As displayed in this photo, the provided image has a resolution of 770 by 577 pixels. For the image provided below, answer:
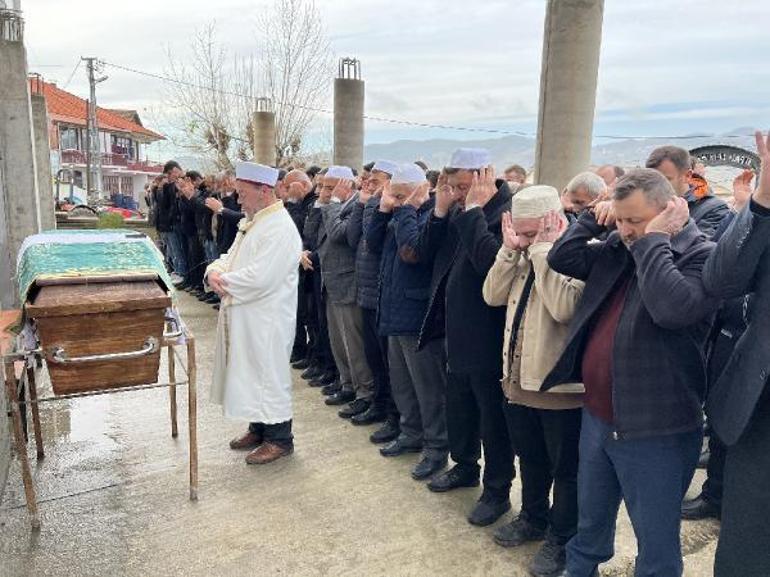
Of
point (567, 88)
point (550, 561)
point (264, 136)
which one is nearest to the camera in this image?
point (550, 561)

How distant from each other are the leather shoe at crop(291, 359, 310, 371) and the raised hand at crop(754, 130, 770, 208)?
4.84 m

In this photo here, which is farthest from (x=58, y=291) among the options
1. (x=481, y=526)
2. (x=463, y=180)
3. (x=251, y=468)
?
(x=481, y=526)

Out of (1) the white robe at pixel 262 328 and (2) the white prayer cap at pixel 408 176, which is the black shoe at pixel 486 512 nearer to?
(1) the white robe at pixel 262 328

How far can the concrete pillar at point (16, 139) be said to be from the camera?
745 centimetres

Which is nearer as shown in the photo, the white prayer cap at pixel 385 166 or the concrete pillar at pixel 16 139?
the white prayer cap at pixel 385 166

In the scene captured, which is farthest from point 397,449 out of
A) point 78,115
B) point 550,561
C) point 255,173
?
point 78,115

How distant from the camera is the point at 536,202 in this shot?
2.93 meters

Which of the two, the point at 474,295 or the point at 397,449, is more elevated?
the point at 474,295

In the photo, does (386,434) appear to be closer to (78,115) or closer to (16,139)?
(16,139)

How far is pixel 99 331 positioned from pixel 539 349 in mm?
2121

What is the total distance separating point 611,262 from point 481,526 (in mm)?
1665

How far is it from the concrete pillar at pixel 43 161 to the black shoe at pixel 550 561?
8426mm

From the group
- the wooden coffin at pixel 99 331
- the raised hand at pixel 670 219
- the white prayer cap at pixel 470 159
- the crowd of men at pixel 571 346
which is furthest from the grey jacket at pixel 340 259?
the raised hand at pixel 670 219

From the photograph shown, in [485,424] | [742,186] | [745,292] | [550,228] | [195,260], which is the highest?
[742,186]
